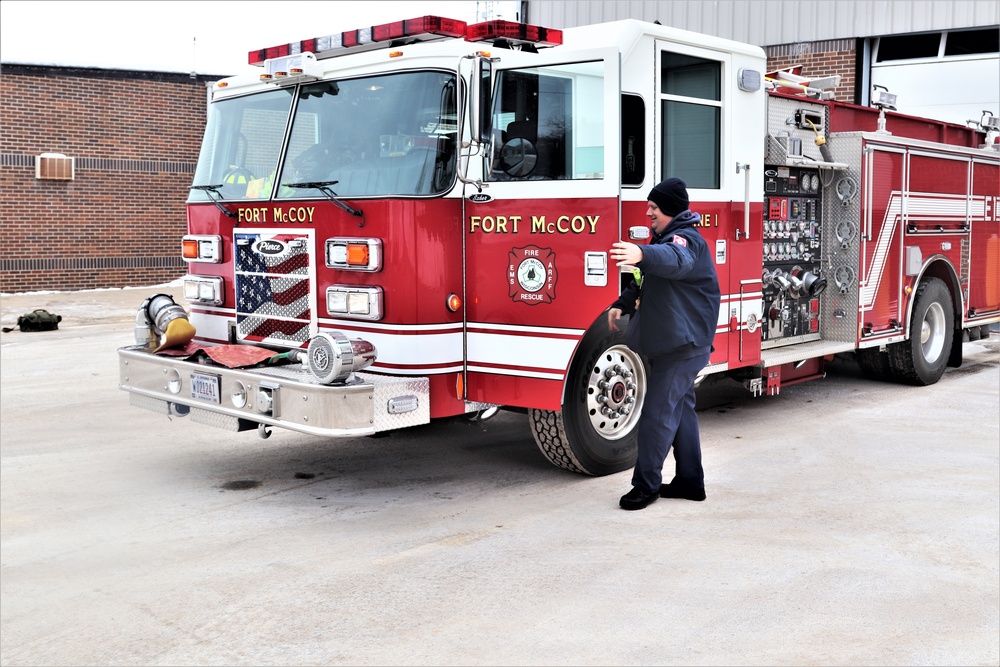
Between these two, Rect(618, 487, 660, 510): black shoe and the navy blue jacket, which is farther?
Rect(618, 487, 660, 510): black shoe

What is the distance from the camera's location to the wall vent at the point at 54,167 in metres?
19.4

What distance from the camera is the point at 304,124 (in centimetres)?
649

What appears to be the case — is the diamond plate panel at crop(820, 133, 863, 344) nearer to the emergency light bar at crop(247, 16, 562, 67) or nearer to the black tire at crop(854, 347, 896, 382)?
the black tire at crop(854, 347, 896, 382)

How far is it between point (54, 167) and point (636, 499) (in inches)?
663

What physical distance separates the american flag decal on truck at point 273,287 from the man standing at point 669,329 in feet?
6.23

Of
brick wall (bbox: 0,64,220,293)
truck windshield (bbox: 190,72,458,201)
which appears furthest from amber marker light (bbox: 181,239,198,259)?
brick wall (bbox: 0,64,220,293)

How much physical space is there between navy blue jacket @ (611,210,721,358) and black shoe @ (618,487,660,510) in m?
0.78

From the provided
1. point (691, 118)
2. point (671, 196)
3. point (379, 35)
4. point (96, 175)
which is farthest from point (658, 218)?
point (96, 175)

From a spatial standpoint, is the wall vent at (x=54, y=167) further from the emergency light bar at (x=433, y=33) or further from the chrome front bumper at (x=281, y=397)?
the emergency light bar at (x=433, y=33)

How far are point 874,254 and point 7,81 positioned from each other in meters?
16.3

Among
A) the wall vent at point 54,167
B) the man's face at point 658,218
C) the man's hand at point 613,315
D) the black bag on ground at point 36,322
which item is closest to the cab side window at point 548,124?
the man's face at point 658,218

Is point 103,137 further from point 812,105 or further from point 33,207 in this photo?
point 812,105

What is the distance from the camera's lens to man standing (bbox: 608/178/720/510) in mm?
5691

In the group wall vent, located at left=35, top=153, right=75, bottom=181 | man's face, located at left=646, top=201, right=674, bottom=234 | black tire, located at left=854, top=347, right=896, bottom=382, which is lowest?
black tire, located at left=854, top=347, right=896, bottom=382
